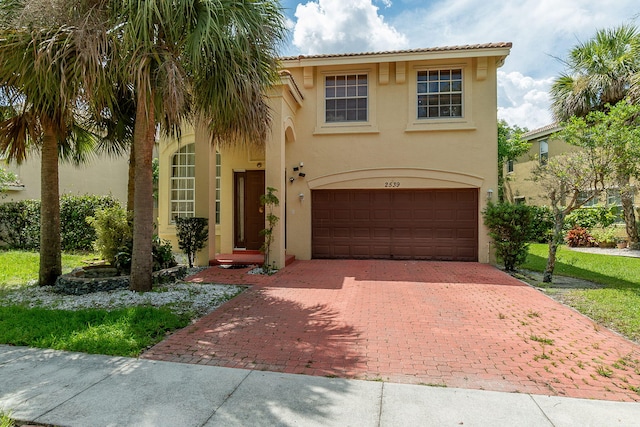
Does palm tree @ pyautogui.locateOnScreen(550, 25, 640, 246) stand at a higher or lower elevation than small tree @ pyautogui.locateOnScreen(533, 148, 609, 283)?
higher

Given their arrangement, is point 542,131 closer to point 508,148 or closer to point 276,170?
point 508,148

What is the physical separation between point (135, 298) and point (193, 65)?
4271 mm

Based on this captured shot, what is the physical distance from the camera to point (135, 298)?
6582mm

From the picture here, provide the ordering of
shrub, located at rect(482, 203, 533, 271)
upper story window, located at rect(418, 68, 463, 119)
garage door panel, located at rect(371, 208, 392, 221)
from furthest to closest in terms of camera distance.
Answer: garage door panel, located at rect(371, 208, 392, 221) < upper story window, located at rect(418, 68, 463, 119) < shrub, located at rect(482, 203, 533, 271)

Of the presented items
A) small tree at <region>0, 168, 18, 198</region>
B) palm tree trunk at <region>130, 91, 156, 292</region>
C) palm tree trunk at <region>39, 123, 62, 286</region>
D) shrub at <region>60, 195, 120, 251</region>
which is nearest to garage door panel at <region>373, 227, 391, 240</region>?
palm tree trunk at <region>130, 91, 156, 292</region>

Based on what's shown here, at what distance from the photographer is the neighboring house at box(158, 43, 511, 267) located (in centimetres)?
1165

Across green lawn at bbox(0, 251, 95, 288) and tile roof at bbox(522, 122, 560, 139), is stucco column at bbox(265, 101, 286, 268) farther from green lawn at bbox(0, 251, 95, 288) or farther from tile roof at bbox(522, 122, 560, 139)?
tile roof at bbox(522, 122, 560, 139)

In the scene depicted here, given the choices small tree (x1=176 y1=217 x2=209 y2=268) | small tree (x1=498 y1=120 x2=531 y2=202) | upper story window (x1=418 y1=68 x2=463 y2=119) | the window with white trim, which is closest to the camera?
small tree (x1=176 y1=217 x2=209 y2=268)

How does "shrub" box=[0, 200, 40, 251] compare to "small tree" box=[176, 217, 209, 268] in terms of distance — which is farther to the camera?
"shrub" box=[0, 200, 40, 251]

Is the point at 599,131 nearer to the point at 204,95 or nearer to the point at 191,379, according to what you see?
the point at 204,95

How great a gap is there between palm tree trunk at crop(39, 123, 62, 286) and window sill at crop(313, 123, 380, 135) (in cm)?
731

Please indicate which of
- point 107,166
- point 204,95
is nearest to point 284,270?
point 204,95

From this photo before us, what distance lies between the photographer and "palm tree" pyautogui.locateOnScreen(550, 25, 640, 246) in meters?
14.3

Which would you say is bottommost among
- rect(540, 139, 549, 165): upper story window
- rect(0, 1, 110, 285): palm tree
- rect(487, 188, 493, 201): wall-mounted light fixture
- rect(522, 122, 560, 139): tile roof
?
rect(487, 188, 493, 201): wall-mounted light fixture
